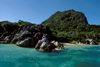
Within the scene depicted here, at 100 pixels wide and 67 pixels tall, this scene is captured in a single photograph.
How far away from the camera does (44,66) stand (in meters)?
9.22

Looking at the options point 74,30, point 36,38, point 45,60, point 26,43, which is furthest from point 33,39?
point 74,30

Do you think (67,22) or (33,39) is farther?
(67,22)

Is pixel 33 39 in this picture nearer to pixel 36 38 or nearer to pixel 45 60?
pixel 36 38

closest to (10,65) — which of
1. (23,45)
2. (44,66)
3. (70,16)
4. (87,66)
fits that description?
(44,66)

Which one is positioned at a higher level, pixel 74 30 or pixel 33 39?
pixel 74 30

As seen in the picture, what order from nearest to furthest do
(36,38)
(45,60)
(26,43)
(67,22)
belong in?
(45,60), (26,43), (36,38), (67,22)

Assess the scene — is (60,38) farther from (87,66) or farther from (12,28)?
(87,66)

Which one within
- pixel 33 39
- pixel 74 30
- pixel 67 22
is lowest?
pixel 33 39

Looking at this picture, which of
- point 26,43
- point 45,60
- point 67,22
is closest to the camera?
point 45,60

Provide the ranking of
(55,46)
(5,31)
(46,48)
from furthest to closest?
(5,31) → (55,46) → (46,48)

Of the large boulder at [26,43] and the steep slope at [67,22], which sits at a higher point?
the steep slope at [67,22]

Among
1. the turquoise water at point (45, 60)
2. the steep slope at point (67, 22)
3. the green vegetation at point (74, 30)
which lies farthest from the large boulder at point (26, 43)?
the steep slope at point (67, 22)

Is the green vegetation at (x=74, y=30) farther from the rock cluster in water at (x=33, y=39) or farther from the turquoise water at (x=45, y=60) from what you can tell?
the turquoise water at (x=45, y=60)

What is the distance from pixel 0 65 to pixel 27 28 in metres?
25.5
